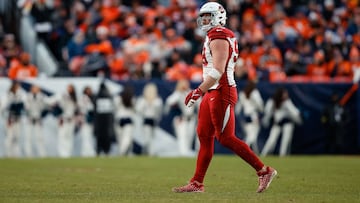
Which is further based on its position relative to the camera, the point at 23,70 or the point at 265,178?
the point at 23,70

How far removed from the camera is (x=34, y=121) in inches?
873

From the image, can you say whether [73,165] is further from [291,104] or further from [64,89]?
[291,104]

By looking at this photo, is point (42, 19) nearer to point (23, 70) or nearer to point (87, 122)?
point (23, 70)

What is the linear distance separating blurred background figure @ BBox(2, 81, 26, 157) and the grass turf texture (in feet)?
11.7

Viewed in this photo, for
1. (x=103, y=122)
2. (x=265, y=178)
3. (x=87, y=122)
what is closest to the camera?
(x=265, y=178)

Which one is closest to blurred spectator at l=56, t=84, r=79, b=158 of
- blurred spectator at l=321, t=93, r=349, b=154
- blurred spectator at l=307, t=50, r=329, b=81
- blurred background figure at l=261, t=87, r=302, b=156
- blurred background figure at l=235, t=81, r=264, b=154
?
blurred background figure at l=235, t=81, r=264, b=154

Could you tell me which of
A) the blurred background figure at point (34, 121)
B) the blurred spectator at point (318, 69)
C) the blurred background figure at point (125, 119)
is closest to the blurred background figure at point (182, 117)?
the blurred background figure at point (125, 119)

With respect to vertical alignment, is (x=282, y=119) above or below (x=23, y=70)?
below

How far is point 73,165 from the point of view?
17.0m

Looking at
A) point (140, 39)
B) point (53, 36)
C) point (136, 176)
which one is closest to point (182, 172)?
point (136, 176)

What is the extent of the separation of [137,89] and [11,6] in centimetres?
560

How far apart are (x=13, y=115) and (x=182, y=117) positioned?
405 cm

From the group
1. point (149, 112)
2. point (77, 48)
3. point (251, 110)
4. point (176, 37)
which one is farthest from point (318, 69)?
point (77, 48)

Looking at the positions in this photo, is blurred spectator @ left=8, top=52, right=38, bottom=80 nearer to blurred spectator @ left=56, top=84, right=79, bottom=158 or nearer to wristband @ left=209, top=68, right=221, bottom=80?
blurred spectator @ left=56, top=84, right=79, bottom=158
